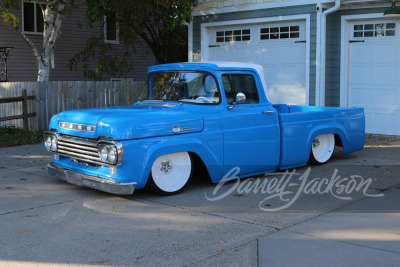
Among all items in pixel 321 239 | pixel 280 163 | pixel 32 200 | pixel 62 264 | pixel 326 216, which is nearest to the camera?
pixel 62 264

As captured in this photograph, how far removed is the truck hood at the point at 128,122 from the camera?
618cm

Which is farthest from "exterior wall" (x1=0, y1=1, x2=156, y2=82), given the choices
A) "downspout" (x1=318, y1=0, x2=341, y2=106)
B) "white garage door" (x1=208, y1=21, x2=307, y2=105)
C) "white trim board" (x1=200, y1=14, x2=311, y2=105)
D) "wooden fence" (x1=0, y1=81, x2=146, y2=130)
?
"downspout" (x1=318, y1=0, x2=341, y2=106)

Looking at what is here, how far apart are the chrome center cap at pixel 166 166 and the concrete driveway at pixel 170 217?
1.27 feet

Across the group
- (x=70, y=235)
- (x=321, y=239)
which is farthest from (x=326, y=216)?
(x=70, y=235)

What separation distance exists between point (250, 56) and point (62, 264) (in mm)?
9991

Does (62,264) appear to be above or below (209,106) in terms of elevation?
below

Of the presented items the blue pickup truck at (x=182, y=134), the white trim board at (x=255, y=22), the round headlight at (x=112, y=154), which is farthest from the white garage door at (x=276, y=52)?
the round headlight at (x=112, y=154)

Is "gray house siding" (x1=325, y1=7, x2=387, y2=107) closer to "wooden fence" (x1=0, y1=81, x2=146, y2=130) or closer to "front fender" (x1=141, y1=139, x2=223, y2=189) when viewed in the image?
"wooden fence" (x1=0, y1=81, x2=146, y2=130)

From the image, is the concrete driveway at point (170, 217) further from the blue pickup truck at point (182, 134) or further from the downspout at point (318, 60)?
the downspout at point (318, 60)

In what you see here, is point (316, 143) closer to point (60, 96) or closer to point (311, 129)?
point (311, 129)

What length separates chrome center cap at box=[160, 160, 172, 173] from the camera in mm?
6602

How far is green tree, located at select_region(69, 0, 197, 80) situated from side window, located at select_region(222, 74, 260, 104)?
6557 millimetres

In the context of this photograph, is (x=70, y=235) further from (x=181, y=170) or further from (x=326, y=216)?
(x=326, y=216)

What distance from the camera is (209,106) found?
23.4 feet
